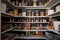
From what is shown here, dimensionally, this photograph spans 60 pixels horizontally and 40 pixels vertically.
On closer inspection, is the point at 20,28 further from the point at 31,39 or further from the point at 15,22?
the point at 31,39

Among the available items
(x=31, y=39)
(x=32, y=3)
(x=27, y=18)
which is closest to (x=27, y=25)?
(x=27, y=18)

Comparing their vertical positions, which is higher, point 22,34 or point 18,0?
point 18,0

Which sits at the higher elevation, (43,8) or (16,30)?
(43,8)

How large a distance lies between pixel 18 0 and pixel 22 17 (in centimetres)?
71

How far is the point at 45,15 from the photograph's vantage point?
4.88 metres

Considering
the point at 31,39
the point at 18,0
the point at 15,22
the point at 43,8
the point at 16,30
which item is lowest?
the point at 31,39

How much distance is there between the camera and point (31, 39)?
490 centimetres

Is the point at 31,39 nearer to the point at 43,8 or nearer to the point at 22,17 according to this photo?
the point at 22,17

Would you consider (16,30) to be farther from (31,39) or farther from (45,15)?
(45,15)

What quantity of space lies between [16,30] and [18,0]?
1.22 metres

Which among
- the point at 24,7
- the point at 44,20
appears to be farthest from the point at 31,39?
the point at 24,7

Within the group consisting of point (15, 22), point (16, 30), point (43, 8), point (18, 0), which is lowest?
point (16, 30)

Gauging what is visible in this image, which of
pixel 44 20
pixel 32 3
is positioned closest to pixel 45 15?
pixel 44 20

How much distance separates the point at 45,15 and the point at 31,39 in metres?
1.12
